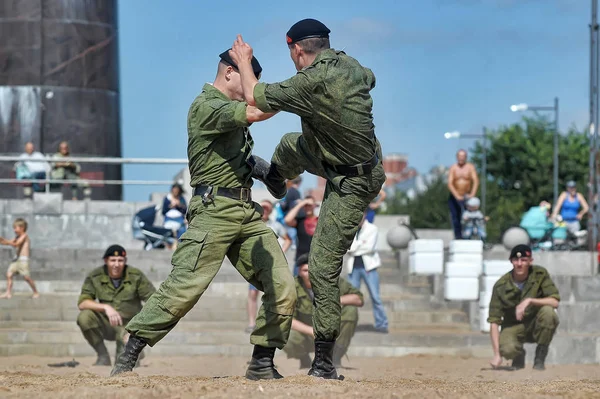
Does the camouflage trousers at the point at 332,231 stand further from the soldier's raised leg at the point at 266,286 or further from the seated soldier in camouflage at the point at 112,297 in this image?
the seated soldier in camouflage at the point at 112,297

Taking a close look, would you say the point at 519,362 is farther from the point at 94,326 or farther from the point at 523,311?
the point at 94,326

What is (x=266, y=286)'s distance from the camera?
8.81 metres

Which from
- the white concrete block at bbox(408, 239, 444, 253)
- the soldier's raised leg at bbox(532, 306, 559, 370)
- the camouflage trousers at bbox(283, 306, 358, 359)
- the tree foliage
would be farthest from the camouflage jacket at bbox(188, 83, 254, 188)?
the tree foliage

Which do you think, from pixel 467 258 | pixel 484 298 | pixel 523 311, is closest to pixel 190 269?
pixel 523 311

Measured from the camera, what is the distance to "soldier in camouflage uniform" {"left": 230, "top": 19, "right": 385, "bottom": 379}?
323 inches

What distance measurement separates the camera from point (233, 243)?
8891 mm

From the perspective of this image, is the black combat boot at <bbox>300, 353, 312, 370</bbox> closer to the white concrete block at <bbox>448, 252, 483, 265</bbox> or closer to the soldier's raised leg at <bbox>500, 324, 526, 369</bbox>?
the soldier's raised leg at <bbox>500, 324, 526, 369</bbox>

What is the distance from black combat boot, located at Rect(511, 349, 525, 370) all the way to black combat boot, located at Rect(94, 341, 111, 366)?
13.9ft

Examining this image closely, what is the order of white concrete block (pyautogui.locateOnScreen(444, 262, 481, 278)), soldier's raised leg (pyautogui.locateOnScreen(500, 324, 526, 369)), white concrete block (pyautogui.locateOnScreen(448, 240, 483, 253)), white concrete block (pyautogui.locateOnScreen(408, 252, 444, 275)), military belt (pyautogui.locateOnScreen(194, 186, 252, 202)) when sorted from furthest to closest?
white concrete block (pyautogui.locateOnScreen(408, 252, 444, 275)) → white concrete block (pyautogui.locateOnScreen(448, 240, 483, 253)) → white concrete block (pyautogui.locateOnScreen(444, 262, 481, 278)) → soldier's raised leg (pyautogui.locateOnScreen(500, 324, 526, 369)) → military belt (pyautogui.locateOnScreen(194, 186, 252, 202))

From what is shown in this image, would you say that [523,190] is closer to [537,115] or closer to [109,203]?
[537,115]

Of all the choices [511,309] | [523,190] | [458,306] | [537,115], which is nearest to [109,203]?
[458,306]

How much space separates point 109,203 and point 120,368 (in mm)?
16166

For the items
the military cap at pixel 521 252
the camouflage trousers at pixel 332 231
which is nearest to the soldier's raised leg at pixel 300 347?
the military cap at pixel 521 252

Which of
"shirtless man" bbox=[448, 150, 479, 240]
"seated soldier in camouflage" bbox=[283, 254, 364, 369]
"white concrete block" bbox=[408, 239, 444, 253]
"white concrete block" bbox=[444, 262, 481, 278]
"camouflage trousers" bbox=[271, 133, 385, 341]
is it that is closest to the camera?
"camouflage trousers" bbox=[271, 133, 385, 341]
